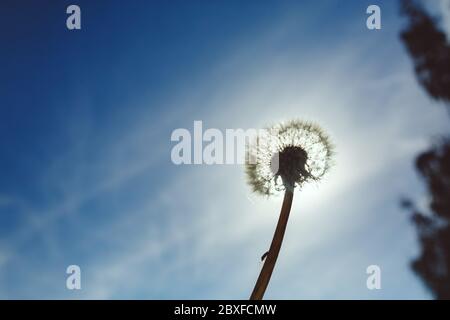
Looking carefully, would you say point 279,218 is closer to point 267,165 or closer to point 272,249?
point 272,249

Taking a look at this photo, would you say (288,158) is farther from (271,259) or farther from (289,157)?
(271,259)

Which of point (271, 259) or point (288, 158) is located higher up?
point (288, 158)

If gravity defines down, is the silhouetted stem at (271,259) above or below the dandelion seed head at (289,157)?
below

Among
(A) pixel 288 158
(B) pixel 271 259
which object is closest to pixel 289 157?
(A) pixel 288 158

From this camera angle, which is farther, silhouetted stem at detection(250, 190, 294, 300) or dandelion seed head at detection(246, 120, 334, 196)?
dandelion seed head at detection(246, 120, 334, 196)

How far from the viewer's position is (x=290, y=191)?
6715 millimetres

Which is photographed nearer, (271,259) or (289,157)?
(271,259)

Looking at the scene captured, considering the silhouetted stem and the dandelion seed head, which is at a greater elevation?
the dandelion seed head

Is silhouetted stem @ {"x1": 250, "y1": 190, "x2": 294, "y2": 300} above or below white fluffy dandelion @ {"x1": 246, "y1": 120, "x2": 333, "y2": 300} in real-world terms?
below

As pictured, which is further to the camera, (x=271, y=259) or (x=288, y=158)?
(x=288, y=158)

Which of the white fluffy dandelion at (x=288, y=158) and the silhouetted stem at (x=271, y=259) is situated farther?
the white fluffy dandelion at (x=288, y=158)
